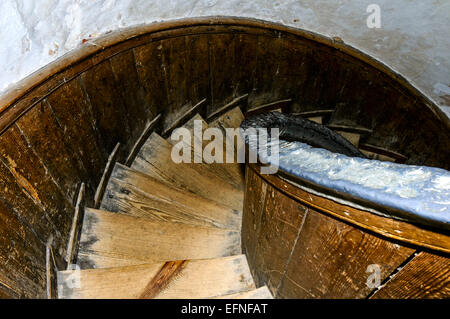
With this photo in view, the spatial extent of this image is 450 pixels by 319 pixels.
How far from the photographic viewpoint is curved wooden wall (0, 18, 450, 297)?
0.91m

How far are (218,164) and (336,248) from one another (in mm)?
1214

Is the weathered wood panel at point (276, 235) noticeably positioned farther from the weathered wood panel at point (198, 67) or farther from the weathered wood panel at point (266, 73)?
the weathered wood panel at point (266, 73)

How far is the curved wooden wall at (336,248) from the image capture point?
657mm

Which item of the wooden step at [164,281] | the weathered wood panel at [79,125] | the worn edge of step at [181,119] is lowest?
the wooden step at [164,281]

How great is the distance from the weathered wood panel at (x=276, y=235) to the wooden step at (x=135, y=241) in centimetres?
31

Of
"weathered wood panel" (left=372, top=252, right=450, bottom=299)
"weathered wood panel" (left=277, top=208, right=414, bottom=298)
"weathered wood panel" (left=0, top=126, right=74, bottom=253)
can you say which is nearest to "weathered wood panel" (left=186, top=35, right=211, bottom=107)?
"weathered wood panel" (left=0, top=126, right=74, bottom=253)

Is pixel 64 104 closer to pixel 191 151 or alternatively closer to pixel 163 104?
pixel 163 104

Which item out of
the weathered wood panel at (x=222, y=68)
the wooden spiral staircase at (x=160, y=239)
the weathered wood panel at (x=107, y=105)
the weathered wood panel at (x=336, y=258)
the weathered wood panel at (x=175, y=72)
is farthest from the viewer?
the weathered wood panel at (x=222, y=68)

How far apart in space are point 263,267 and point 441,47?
1692mm

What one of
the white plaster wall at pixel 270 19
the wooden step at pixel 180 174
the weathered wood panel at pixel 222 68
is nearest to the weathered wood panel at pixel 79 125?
the white plaster wall at pixel 270 19

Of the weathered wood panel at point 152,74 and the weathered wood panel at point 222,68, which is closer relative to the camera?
the weathered wood panel at point 152,74

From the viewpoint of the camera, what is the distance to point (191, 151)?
1.89 metres

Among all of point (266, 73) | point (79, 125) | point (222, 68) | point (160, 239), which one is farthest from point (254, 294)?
point (266, 73)
